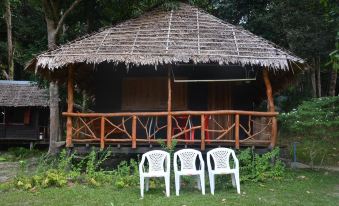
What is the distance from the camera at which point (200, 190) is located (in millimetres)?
9008

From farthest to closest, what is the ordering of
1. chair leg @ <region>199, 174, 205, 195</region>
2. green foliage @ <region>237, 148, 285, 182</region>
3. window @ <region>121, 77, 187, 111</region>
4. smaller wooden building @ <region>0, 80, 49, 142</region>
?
smaller wooden building @ <region>0, 80, 49, 142</region> → window @ <region>121, 77, 187, 111</region> → green foliage @ <region>237, 148, 285, 182</region> → chair leg @ <region>199, 174, 205, 195</region>

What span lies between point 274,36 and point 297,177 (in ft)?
38.4

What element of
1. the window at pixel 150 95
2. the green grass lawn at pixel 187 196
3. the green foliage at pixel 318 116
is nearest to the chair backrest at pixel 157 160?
the green grass lawn at pixel 187 196

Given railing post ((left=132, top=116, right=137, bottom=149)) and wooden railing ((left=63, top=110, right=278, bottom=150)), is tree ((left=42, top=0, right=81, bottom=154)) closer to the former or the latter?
wooden railing ((left=63, top=110, right=278, bottom=150))

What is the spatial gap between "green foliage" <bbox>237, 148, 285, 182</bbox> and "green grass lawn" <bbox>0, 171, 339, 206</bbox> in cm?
33

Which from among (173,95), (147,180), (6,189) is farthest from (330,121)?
(6,189)

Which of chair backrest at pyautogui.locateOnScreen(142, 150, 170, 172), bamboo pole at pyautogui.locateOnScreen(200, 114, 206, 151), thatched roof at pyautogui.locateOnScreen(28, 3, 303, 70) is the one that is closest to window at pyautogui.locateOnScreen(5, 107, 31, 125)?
thatched roof at pyautogui.locateOnScreen(28, 3, 303, 70)

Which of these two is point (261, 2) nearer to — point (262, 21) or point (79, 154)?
point (262, 21)

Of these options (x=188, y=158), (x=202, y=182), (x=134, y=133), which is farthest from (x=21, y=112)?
(x=202, y=182)

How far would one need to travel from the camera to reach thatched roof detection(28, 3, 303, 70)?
10797 mm

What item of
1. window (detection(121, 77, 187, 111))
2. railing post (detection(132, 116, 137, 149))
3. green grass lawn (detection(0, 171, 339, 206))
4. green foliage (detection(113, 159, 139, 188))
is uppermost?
window (detection(121, 77, 187, 111))

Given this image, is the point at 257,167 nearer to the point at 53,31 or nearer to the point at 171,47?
the point at 171,47

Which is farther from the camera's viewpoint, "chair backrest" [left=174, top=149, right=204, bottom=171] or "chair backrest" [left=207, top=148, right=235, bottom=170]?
"chair backrest" [left=207, top=148, right=235, bottom=170]

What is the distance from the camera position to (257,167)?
10.2m
